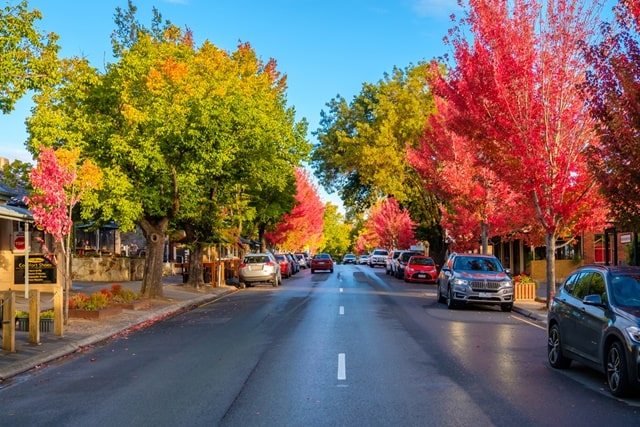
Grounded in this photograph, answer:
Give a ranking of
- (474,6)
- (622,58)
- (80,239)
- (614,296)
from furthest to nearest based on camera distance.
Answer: (80,239), (474,6), (622,58), (614,296)

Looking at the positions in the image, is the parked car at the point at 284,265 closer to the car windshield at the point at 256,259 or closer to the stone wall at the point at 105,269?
the car windshield at the point at 256,259

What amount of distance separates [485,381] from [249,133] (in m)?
14.6

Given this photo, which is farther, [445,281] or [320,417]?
[445,281]

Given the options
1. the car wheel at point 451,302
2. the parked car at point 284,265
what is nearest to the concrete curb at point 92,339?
the car wheel at point 451,302

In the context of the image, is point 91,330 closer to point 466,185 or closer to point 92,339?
point 92,339

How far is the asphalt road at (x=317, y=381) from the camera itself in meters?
7.05

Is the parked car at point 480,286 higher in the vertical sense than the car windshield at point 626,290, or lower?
lower

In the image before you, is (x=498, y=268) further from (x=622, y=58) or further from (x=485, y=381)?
(x=485, y=381)

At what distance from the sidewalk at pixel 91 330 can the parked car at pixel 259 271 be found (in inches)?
222

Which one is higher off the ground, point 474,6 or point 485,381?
point 474,6

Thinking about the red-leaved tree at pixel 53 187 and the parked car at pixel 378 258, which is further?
the parked car at pixel 378 258

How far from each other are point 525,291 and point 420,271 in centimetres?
1303

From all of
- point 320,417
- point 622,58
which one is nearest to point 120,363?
point 320,417

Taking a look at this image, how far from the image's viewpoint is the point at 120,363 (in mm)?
10836
